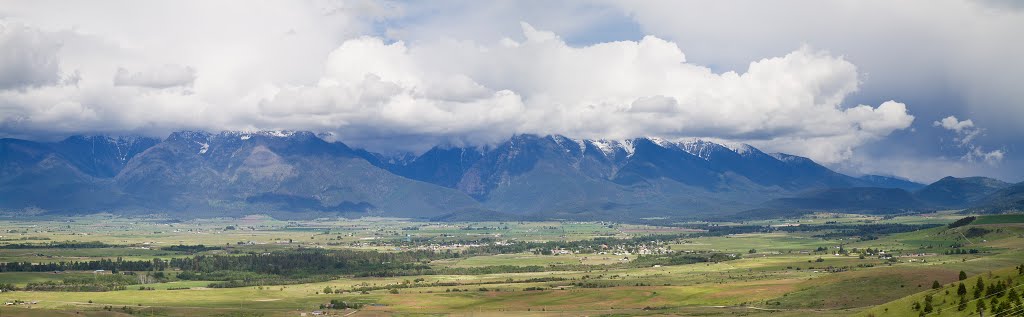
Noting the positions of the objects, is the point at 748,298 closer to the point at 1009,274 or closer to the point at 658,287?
the point at 658,287

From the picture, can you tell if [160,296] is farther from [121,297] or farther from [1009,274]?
[1009,274]

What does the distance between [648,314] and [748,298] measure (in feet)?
72.3

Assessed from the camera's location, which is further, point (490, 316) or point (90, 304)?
point (90, 304)

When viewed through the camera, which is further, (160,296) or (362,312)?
(160,296)

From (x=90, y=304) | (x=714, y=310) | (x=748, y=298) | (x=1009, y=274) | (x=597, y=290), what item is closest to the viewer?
(x=1009, y=274)

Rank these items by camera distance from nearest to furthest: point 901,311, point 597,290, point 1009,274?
1. point 1009,274
2. point 901,311
3. point 597,290

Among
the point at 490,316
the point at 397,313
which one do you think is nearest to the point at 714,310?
the point at 490,316

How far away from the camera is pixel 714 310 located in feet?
504

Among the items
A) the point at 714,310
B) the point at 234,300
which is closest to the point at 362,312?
the point at 234,300

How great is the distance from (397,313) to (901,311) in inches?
3774

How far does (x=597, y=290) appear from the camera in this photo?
191 meters

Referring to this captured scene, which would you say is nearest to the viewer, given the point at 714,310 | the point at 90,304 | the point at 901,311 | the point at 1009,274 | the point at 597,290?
the point at 1009,274

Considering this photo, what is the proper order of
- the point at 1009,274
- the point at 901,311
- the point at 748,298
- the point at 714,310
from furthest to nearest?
1. the point at 748,298
2. the point at 714,310
3. the point at 901,311
4. the point at 1009,274

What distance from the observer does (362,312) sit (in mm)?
169500
